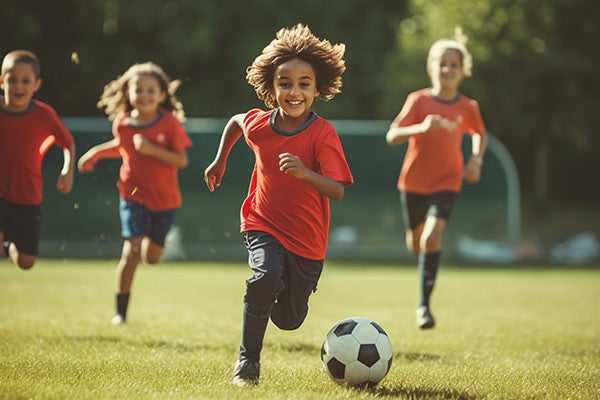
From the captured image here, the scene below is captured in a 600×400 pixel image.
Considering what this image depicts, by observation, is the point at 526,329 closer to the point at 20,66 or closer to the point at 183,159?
the point at 183,159

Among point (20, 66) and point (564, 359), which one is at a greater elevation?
point (20, 66)

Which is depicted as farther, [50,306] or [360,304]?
[360,304]

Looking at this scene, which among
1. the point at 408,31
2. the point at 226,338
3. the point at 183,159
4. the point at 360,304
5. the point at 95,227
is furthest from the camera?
the point at 408,31

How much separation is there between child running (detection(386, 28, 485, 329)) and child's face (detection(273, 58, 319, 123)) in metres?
2.58

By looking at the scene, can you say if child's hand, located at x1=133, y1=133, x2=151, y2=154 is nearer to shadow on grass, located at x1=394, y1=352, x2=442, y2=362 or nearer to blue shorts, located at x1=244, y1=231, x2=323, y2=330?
blue shorts, located at x1=244, y1=231, x2=323, y2=330

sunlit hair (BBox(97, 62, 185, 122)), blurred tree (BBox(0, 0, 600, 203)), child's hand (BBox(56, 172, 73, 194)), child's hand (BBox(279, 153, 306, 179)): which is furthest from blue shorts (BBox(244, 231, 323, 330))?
blurred tree (BBox(0, 0, 600, 203))

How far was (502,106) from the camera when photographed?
2345cm

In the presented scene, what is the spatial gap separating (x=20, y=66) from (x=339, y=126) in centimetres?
1300

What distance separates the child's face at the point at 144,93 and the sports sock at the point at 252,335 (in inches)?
128

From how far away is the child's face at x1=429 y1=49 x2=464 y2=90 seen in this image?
289 inches

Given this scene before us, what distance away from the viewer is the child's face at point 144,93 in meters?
7.18

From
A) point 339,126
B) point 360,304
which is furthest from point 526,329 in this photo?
point 339,126

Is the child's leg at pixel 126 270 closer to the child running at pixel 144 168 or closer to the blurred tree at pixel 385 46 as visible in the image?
the child running at pixel 144 168

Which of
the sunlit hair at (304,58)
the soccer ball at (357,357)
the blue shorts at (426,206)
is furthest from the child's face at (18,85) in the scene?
the blue shorts at (426,206)
